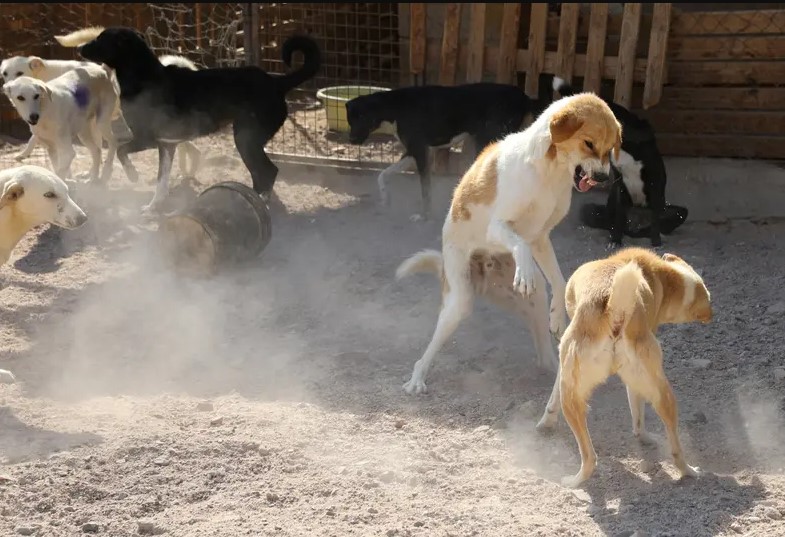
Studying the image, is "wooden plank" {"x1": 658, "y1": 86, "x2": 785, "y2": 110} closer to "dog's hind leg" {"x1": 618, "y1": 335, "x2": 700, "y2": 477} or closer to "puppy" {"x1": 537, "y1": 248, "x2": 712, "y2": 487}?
"puppy" {"x1": 537, "y1": 248, "x2": 712, "y2": 487}

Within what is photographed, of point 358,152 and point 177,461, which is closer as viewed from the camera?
point 177,461

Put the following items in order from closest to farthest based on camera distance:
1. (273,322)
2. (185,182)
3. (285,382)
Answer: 1. (285,382)
2. (273,322)
3. (185,182)

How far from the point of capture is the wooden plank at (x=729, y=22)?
8.76 meters

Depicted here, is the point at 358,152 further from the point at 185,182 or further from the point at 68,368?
the point at 68,368

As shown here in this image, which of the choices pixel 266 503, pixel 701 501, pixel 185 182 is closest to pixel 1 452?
pixel 266 503

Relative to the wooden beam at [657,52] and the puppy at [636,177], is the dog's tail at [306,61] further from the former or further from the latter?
the wooden beam at [657,52]

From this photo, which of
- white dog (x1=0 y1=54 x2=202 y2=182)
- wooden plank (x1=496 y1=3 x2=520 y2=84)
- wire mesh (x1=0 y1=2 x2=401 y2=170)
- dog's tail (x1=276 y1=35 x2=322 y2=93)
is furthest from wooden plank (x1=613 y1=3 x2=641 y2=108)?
white dog (x1=0 y1=54 x2=202 y2=182)

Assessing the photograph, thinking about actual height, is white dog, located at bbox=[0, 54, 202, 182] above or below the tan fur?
below

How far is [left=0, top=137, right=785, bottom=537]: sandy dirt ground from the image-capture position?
4.25 m

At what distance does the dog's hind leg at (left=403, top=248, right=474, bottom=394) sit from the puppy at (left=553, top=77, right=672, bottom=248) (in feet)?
9.42

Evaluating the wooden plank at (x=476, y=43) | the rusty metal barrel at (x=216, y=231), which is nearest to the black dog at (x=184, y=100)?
the rusty metal barrel at (x=216, y=231)

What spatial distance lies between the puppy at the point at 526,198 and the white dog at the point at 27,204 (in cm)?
233

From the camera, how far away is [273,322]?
22.6 feet

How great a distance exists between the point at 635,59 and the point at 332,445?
214 inches
